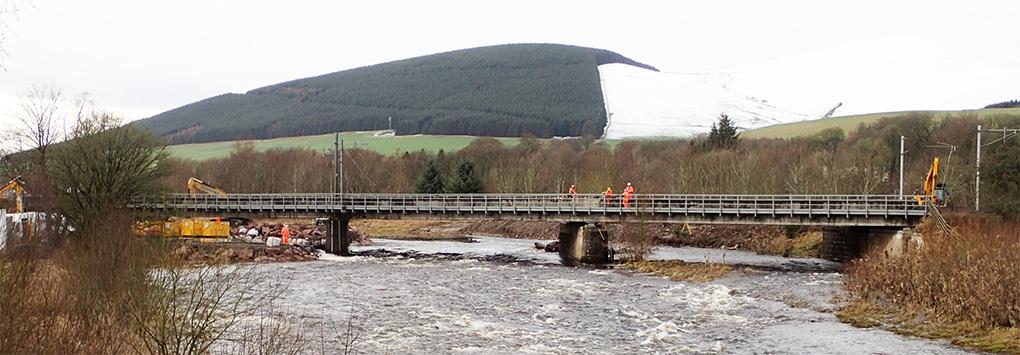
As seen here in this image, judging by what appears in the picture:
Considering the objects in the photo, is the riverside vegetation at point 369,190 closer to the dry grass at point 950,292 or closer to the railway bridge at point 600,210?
the dry grass at point 950,292

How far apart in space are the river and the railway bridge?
9.93 feet

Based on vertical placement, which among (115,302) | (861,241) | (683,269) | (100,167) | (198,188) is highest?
(100,167)

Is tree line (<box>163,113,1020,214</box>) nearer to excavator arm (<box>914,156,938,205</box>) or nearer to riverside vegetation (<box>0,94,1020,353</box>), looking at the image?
riverside vegetation (<box>0,94,1020,353</box>)

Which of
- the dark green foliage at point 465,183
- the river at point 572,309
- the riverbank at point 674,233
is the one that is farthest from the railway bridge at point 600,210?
the dark green foliage at point 465,183

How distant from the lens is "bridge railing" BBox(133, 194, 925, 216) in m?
47.3

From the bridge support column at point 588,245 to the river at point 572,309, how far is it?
2.62 meters

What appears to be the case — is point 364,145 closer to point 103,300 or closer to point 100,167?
point 100,167

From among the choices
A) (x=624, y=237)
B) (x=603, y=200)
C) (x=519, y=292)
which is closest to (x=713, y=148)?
(x=624, y=237)

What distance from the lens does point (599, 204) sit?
171 ft

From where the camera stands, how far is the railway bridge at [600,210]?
1853 inches

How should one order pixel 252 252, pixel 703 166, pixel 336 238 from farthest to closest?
1. pixel 703 166
2. pixel 336 238
3. pixel 252 252

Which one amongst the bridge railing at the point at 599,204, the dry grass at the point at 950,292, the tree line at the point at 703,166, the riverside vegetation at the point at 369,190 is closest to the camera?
the riverside vegetation at the point at 369,190

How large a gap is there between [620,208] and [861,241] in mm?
15216

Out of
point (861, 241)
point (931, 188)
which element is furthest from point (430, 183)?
point (931, 188)
